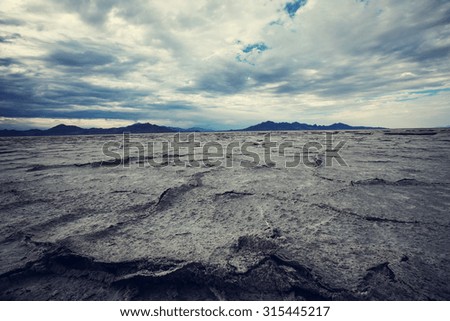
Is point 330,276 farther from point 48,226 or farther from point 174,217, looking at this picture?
point 48,226

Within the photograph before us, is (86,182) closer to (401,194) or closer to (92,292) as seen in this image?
(92,292)

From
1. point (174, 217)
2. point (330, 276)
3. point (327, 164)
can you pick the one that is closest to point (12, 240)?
point (174, 217)

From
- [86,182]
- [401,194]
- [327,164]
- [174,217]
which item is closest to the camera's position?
[174,217]

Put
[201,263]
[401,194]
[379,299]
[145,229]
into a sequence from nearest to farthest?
[379,299], [201,263], [145,229], [401,194]

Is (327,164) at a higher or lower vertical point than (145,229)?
higher

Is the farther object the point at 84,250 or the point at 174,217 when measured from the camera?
the point at 174,217

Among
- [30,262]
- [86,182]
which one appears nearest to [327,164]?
[86,182]
